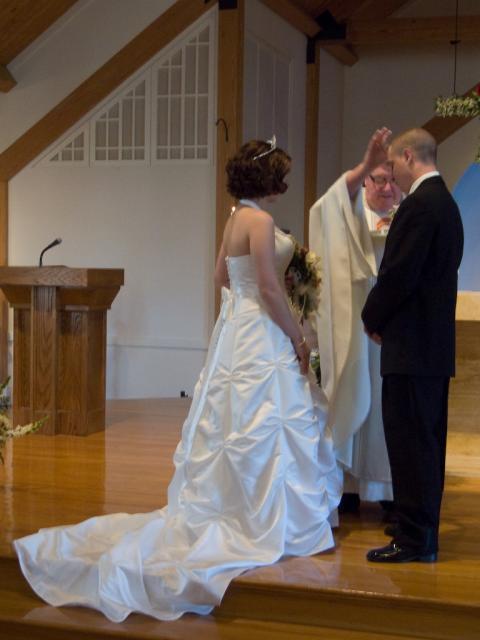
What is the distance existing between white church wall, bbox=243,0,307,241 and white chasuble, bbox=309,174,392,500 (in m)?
4.84

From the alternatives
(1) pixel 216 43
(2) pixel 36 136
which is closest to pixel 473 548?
(1) pixel 216 43

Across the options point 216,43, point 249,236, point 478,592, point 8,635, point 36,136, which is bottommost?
point 8,635

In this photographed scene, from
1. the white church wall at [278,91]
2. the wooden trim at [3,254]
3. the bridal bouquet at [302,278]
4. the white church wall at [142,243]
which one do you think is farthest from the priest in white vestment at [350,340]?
the wooden trim at [3,254]

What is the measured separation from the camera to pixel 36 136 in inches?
358

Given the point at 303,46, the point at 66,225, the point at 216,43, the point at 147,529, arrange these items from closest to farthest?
the point at 147,529 → the point at 216,43 → the point at 66,225 → the point at 303,46

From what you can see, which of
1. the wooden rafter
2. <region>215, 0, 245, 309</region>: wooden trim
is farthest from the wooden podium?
the wooden rafter

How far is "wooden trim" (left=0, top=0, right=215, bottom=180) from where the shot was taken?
8.58m

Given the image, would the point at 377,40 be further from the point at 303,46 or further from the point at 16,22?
the point at 16,22

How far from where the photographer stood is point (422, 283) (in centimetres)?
353

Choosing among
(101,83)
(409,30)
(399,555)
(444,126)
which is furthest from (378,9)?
(399,555)

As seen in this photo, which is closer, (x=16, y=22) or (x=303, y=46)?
(x=16, y=22)

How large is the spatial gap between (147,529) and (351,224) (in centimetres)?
155

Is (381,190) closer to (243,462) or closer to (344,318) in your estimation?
(344,318)

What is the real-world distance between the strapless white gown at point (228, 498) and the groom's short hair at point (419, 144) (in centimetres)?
65
